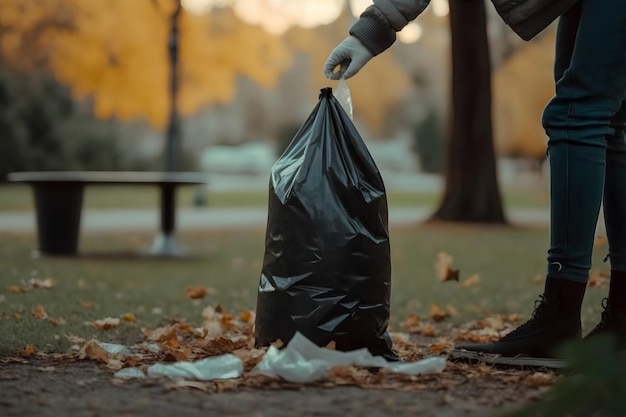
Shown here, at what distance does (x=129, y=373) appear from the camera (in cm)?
254

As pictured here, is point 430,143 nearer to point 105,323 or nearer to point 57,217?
point 57,217

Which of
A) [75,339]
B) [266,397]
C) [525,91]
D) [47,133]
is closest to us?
[266,397]

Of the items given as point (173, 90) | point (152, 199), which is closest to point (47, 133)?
point (152, 199)

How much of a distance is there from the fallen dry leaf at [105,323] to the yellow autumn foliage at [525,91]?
16.4 metres

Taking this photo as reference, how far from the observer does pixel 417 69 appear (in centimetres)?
3366

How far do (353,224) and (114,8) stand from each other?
1303 cm

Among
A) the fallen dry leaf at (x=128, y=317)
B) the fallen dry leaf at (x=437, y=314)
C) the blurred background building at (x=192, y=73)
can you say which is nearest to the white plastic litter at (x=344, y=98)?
the fallen dry leaf at (x=128, y=317)

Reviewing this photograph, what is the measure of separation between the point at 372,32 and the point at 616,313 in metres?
1.09

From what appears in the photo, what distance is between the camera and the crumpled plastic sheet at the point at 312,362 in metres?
2.37

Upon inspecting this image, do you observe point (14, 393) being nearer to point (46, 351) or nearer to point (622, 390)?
point (46, 351)

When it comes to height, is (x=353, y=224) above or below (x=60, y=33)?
below

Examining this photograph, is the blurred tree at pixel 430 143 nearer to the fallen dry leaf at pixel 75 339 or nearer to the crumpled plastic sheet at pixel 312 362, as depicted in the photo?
the fallen dry leaf at pixel 75 339

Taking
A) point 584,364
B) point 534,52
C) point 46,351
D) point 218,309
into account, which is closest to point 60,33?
point 534,52

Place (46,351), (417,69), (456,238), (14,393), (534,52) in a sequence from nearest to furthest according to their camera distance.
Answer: (14,393) < (46,351) < (456,238) < (534,52) < (417,69)
